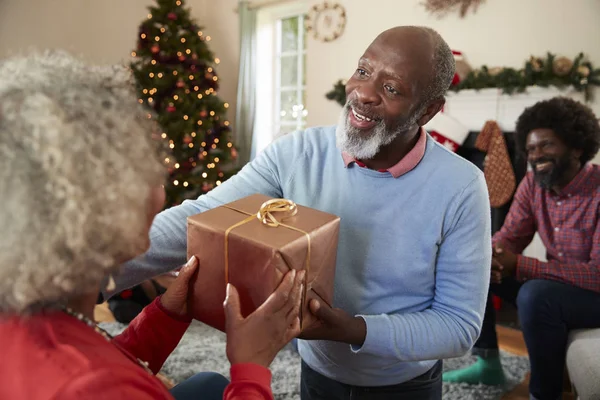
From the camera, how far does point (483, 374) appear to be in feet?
7.70

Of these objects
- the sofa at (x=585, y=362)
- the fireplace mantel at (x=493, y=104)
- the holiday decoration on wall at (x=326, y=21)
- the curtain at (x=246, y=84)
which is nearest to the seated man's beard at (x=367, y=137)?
the sofa at (x=585, y=362)

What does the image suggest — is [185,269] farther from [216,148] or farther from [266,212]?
[216,148]

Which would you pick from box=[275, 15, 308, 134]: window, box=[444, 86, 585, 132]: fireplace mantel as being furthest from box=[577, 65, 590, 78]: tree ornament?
box=[275, 15, 308, 134]: window

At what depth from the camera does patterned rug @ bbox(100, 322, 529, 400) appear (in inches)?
89.0

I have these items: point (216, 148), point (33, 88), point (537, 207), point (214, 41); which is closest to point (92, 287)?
point (33, 88)

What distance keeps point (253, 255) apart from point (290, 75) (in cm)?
459

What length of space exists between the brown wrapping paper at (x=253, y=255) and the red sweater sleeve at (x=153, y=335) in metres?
0.05

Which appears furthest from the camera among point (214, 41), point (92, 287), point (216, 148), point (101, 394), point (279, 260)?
point (214, 41)

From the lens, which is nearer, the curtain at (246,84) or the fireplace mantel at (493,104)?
the fireplace mantel at (493,104)

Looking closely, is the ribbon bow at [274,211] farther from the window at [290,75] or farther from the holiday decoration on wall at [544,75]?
the window at [290,75]

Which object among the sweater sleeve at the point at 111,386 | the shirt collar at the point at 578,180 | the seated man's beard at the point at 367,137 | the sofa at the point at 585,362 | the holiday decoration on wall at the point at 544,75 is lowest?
the sofa at the point at 585,362

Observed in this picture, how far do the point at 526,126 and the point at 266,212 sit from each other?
76.8 inches

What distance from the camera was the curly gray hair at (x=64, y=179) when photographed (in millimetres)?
588

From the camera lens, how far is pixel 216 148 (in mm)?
4457
